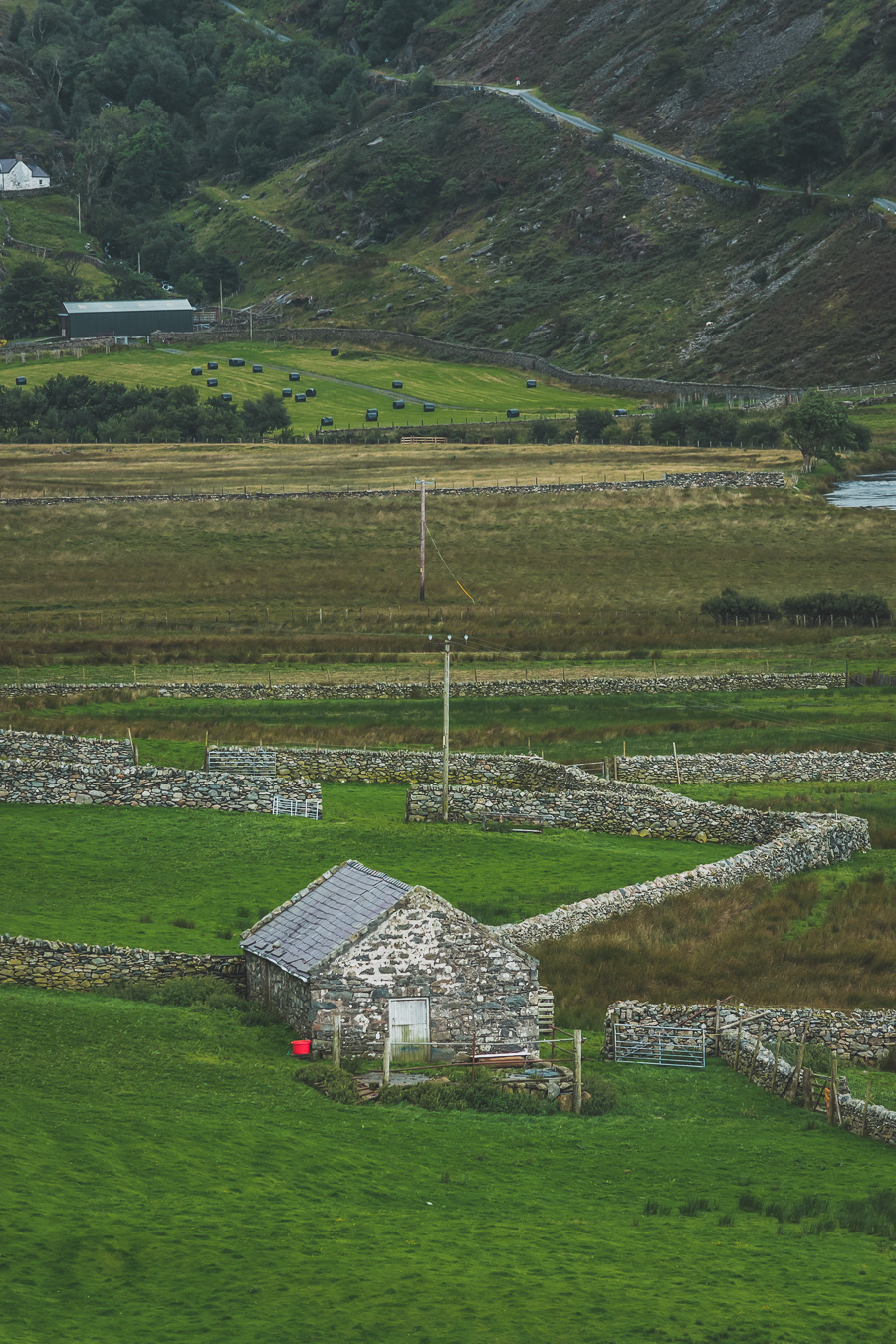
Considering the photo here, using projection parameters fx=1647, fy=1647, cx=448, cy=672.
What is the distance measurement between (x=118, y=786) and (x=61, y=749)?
13.2 ft

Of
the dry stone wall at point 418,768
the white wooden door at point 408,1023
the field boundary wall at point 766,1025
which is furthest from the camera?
the dry stone wall at point 418,768

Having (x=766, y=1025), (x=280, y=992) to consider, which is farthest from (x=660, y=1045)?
(x=280, y=992)

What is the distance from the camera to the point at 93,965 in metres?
30.7

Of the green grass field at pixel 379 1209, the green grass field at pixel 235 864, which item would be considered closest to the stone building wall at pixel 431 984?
the green grass field at pixel 379 1209

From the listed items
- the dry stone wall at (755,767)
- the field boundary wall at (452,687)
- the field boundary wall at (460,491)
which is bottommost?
the dry stone wall at (755,767)

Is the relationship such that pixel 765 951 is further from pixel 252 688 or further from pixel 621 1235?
pixel 252 688

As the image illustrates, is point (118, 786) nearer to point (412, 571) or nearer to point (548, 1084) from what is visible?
point (548, 1084)

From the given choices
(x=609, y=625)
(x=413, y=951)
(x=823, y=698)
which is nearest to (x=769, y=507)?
(x=609, y=625)

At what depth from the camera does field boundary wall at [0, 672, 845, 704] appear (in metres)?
68.4

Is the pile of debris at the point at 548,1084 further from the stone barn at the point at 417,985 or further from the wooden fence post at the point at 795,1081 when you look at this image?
the wooden fence post at the point at 795,1081

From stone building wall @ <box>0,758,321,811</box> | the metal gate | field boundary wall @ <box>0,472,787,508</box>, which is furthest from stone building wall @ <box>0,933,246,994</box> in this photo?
field boundary wall @ <box>0,472,787,508</box>

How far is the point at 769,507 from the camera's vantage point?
392 ft

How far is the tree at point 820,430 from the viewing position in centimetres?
13925

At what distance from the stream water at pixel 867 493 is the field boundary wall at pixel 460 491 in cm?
477
